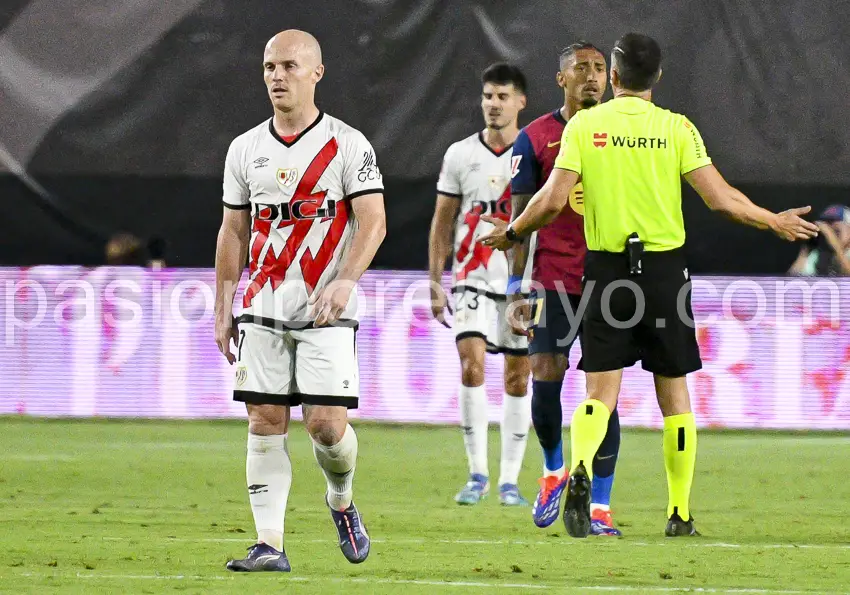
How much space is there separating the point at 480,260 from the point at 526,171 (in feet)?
5.27

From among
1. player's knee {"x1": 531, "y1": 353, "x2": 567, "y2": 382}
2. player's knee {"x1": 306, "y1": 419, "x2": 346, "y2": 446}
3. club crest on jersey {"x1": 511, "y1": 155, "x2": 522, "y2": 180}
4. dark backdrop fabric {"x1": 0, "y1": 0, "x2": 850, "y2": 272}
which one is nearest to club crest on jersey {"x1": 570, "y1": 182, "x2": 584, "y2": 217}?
club crest on jersey {"x1": 511, "y1": 155, "x2": 522, "y2": 180}

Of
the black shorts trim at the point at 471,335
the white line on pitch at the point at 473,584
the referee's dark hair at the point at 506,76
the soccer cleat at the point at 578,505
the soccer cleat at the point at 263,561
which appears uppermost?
the referee's dark hair at the point at 506,76

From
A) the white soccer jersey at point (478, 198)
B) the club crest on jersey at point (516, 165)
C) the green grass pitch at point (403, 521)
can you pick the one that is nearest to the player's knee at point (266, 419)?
the green grass pitch at point (403, 521)

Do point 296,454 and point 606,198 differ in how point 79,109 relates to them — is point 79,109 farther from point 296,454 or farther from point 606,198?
point 606,198

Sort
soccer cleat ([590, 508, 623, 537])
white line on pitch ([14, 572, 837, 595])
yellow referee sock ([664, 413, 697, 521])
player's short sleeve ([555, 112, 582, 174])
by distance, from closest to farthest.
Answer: white line on pitch ([14, 572, 837, 595]) → player's short sleeve ([555, 112, 582, 174]) → yellow referee sock ([664, 413, 697, 521]) → soccer cleat ([590, 508, 623, 537])

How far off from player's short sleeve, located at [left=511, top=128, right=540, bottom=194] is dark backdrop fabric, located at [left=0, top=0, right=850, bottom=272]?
4392 millimetres

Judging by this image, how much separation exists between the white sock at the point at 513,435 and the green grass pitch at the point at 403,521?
238 mm

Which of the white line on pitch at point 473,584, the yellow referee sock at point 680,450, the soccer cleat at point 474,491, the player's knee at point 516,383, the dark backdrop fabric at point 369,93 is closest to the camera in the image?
the white line on pitch at point 473,584

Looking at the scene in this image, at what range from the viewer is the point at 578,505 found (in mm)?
6504

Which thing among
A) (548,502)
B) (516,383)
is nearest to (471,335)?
(516,383)

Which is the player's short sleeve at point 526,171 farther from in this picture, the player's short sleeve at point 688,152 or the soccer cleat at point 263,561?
the soccer cleat at point 263,561

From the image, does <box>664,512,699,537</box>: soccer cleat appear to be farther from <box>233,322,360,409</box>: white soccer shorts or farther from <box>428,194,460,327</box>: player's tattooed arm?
<box>428,194,460,327</box>: player's tattooed arm

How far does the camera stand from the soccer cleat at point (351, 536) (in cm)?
625

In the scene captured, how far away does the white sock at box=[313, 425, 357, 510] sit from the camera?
20.6ft
